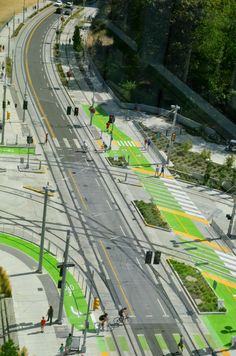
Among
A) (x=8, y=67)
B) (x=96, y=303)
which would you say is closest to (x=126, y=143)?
(x=8, y=67)

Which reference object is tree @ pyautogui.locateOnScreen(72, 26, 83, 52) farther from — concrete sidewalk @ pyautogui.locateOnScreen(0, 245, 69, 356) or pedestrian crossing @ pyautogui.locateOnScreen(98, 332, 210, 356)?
pedestrian crossing @ pyautogui.locateOnScreen(98, 332, 210, 356)

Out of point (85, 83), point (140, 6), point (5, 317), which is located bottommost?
point (5, 317)

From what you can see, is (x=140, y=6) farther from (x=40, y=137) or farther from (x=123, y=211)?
(x=123, y=211)

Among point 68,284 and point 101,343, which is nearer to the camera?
point 101,343

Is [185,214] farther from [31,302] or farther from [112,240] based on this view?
[31,302]

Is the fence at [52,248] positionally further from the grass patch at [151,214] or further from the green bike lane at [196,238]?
the green bike lane at [196,238]

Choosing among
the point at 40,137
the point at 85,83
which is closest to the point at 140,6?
the point at 85,83
